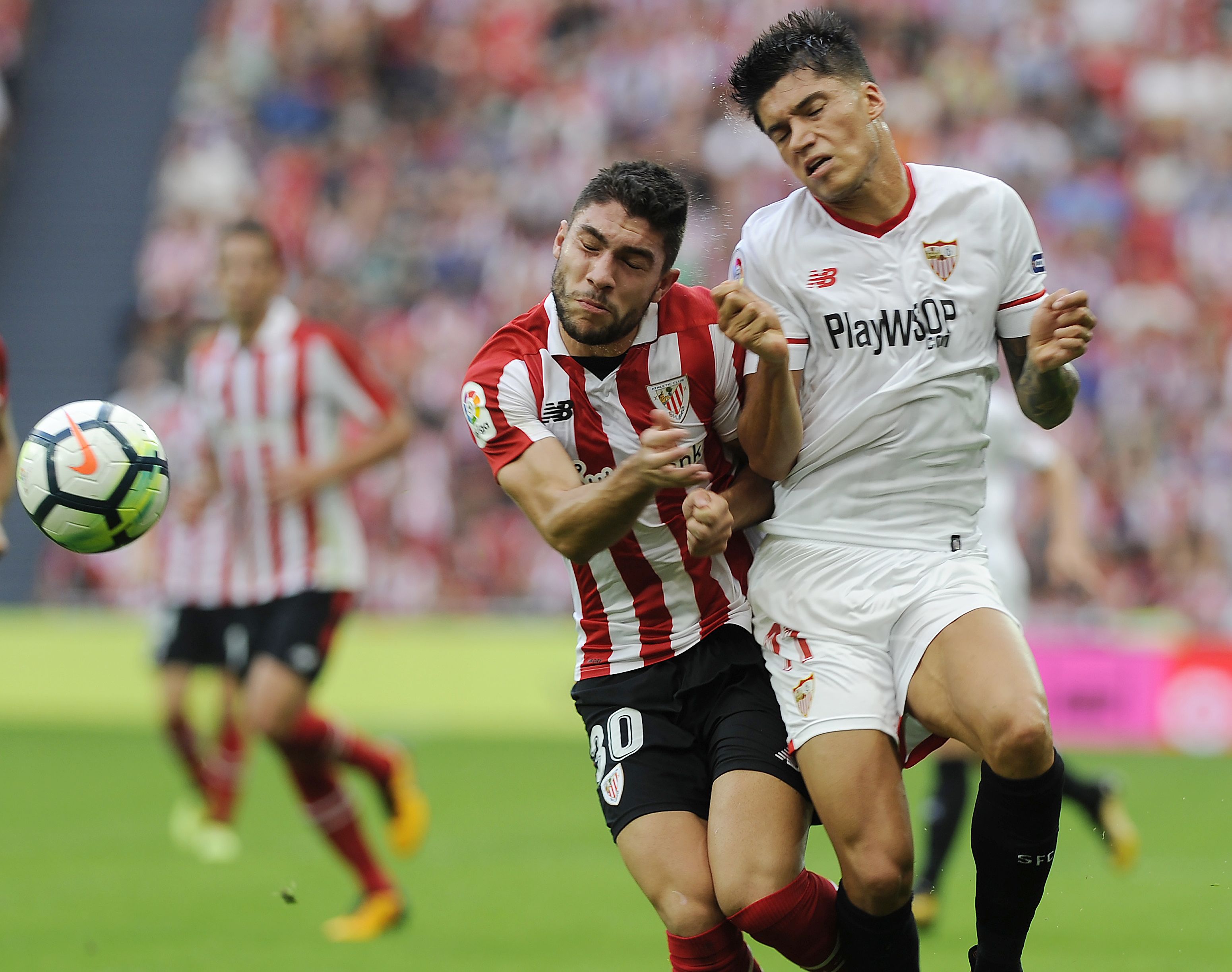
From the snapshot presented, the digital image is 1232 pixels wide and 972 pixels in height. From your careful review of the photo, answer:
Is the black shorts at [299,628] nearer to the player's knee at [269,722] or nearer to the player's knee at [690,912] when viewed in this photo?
the player's knee at [269,722]

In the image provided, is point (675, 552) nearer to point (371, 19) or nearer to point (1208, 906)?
point (1208, 906)

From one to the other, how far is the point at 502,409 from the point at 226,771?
16.9 feet

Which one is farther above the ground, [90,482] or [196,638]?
[90,482]

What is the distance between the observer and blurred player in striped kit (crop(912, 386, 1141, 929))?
674cm

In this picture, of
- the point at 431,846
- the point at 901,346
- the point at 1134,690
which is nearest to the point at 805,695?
the point at 901,346

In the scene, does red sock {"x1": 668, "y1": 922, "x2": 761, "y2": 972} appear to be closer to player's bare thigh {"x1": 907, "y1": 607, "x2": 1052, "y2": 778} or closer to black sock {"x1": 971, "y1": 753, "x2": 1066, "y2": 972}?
black sock {"x1": 971, "y1": 753, "x2": 1066, "y2": 972}

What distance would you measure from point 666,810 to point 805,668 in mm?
496

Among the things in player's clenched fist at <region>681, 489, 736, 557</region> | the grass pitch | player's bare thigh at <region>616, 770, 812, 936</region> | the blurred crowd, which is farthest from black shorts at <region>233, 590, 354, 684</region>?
the blurred crowd

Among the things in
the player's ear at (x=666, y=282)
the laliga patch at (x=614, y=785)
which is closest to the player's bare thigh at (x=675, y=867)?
the laliga patch at (x=614, y=785)

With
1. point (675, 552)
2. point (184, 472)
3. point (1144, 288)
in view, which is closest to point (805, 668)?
point (675, 552)

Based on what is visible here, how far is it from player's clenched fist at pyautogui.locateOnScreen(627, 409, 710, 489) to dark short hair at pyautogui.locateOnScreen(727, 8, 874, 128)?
1.01 m

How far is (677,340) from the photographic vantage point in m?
4.51

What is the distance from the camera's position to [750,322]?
403 centimetres

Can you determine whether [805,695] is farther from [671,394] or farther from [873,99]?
[873,99]
